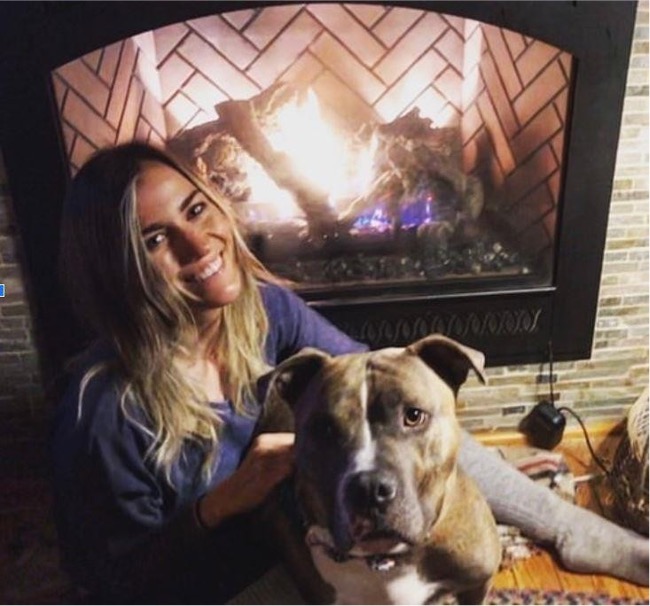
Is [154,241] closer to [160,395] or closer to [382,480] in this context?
[160,395]

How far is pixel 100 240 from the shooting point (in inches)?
46.2

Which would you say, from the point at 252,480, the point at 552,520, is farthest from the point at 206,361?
the point at 552,520

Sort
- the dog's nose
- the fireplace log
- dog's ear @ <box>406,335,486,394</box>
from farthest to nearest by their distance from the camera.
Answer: the fireplace log → dog's ear @ <box>406,335,486,394</box> → the dog's nose

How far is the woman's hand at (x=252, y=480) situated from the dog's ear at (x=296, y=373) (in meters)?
0.06

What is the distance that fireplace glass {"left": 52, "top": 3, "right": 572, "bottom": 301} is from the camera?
1.42 metres

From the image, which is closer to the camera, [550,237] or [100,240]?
[100,240]

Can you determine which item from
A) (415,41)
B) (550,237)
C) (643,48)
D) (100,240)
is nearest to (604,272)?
(550,237)

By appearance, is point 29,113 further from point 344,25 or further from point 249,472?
point 249,472

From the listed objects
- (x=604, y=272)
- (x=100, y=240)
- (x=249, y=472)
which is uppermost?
(x=100, y=240)

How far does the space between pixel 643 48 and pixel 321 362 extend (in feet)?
2.73

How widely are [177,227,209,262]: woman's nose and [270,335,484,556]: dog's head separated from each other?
21 centimetres

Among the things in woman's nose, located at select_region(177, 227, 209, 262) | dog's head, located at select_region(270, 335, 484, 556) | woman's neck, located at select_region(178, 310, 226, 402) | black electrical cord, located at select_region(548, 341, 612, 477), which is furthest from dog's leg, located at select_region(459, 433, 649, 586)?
woman's nose, located at select_region(177, 227, 209, 262)

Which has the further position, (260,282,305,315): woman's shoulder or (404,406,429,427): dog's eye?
(260,282,305,315): woman's shoulder

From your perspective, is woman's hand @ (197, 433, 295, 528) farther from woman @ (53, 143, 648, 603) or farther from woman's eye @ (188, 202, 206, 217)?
woman's eye @ (188, 202, 206, 217)
